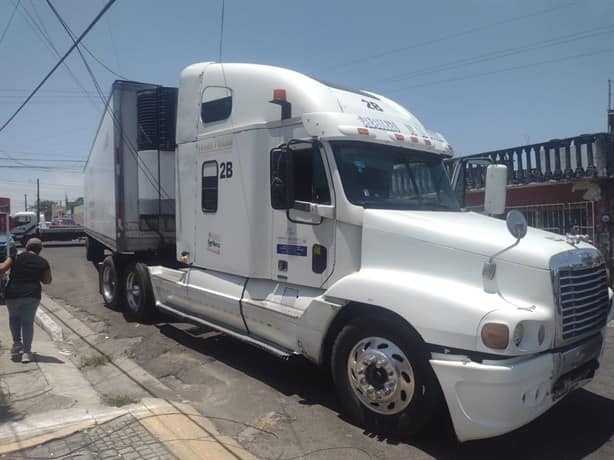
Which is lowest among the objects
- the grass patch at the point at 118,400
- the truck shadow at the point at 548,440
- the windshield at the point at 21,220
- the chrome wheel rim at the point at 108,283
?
the truck shadow at the point at 548,440

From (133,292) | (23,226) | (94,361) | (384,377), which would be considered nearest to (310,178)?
(384,377)

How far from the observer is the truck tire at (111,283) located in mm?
8930

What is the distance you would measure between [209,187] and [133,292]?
3.09 meters

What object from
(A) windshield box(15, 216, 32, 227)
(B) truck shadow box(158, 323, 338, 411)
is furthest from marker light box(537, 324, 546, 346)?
(A) windshield box(15, 216, 32, 227)

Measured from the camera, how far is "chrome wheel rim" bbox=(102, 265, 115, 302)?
9242 mm

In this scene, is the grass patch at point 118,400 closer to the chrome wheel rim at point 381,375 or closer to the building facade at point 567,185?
the chrome wheel rim at point 381,375

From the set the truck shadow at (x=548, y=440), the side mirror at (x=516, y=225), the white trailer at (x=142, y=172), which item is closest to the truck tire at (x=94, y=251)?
the white trailer at (x=142, y=172)

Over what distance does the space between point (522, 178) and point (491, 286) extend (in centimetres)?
1020

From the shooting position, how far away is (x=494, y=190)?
5367 millimetres

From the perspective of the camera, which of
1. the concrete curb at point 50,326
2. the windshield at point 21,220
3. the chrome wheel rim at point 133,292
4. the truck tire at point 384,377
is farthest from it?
the windshield at point 21,220

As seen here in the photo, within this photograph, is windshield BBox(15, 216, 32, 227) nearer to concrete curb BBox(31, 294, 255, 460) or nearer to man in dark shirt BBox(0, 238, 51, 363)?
man in dark shirt BBox(0, 238, 51, 363)

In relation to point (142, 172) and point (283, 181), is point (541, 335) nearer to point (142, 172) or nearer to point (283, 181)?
point (283, 181)

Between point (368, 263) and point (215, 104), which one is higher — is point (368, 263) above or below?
below

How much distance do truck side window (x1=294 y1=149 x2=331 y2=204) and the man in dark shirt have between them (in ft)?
11.7
